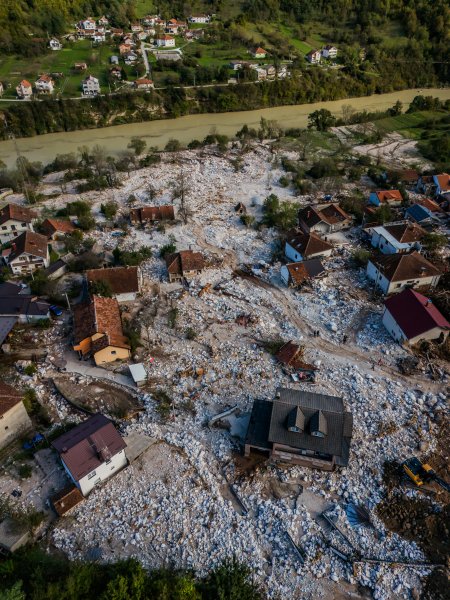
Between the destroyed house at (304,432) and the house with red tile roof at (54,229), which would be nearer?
the destroyed house at (304,432)

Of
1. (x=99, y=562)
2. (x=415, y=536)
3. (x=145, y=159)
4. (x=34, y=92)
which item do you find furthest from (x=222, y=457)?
(x=34, y=92)

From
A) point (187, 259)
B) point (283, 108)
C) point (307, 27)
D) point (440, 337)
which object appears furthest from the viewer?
point (307, 27)

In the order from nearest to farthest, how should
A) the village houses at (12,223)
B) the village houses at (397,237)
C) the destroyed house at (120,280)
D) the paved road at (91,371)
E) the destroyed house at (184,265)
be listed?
the paved road at (91,371)
the destroyed house at (120,280)
the destroyed house at (184,265)
the village houses at (397,237)
the village houses at (12,223)

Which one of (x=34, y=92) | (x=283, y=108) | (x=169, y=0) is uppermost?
(x=169, y=0)

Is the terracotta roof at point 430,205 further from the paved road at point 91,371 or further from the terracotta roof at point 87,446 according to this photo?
the terracotta roof at point 87,446

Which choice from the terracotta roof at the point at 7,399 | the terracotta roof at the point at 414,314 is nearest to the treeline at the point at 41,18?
the terracotta roof at the point at 7,399

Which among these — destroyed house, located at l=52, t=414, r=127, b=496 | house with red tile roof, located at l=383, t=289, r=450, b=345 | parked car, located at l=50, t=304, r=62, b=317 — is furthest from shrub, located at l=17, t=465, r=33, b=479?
house with red tile roof, located at l=383, t=289, r=450, b=345

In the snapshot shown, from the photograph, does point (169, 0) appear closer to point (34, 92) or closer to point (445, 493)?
point (34, 92)

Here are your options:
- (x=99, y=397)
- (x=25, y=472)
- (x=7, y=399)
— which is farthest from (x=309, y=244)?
(x=25, y=472)
